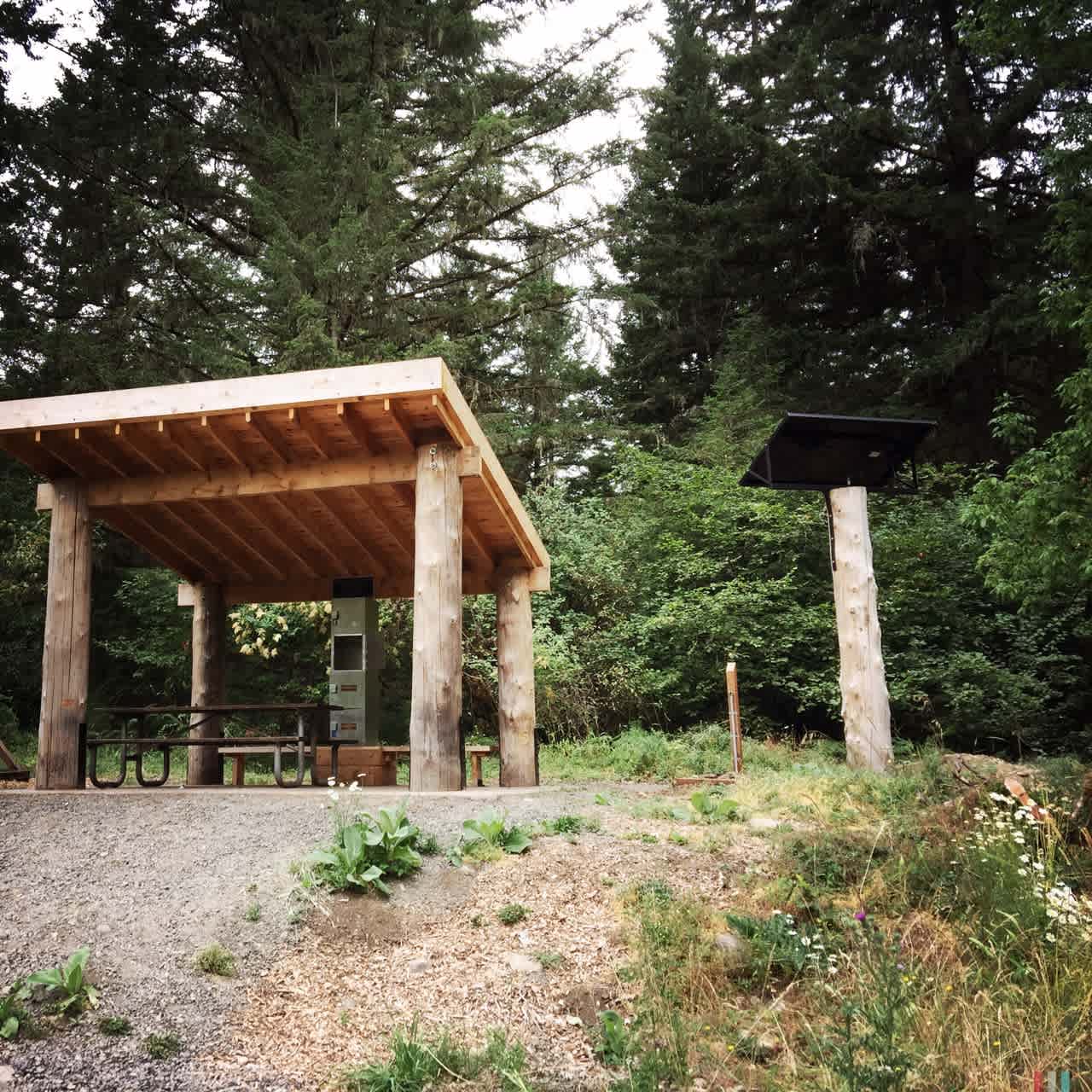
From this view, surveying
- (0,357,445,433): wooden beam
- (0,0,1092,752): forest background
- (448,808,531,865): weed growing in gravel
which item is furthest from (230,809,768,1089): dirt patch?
(0,0,1092,752): forest background

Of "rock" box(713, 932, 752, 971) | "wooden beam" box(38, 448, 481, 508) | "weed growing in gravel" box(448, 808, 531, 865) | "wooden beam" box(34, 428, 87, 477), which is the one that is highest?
"wooden beam" box(34, 428, 87, 477)

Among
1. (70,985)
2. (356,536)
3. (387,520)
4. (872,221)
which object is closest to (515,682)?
(387,520)

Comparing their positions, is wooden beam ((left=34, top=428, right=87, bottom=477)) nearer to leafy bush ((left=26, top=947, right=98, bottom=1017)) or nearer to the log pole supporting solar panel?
leafy bush ((left=26, top=947, right=98, bottom=1017))

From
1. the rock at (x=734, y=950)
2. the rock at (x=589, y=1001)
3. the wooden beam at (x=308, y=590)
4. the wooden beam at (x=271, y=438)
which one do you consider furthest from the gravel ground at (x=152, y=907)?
the wooden beam at (x=308, y=590)

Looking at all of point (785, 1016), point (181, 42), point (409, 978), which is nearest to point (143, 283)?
point (181, 42)

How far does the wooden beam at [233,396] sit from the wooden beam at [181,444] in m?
0.29

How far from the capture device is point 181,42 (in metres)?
16.2

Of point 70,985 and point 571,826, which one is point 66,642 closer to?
point 571,826

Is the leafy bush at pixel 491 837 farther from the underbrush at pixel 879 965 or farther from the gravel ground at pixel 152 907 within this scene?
the underbrush at pixel 879 965

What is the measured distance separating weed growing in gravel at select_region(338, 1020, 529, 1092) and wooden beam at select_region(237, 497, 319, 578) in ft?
21.8

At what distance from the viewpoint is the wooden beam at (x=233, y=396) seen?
703cm

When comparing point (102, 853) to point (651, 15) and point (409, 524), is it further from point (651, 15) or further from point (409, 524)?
point (651, 15)

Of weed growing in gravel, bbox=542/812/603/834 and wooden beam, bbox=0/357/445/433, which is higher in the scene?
wooden beam, bbox=0/357/445/433

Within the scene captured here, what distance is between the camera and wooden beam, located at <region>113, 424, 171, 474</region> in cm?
806
